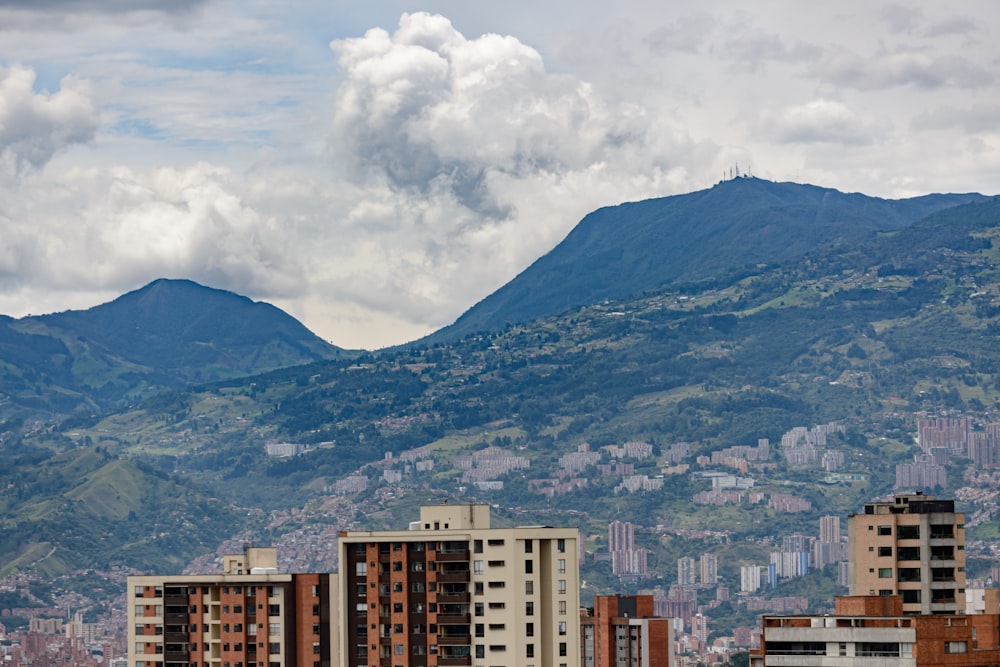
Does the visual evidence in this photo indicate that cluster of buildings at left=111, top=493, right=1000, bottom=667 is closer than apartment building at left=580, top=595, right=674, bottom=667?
Yes

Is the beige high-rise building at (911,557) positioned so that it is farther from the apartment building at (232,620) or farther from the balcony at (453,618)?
the apartment building at (232,620)

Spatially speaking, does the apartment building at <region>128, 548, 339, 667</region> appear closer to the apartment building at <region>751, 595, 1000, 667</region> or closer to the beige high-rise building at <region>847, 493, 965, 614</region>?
the beige high-rise building at <region>847, 493, 965, 614</region>

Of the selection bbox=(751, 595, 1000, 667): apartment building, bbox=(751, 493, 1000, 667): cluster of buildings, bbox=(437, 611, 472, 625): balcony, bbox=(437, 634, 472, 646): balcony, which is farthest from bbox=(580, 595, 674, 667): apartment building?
bbox=(751, 595, 1000, 667): apartment building

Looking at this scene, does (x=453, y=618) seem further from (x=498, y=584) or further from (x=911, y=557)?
(x=911, y=557)

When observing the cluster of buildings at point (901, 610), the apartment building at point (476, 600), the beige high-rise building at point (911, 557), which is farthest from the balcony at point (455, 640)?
the beige high-rise building at point (911, 557)

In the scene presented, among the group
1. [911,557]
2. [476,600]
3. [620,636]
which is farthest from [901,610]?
[620,636]

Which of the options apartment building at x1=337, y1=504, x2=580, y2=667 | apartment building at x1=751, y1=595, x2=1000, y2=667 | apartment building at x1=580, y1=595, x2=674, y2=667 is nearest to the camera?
apartment building at x1=751, y1=595, x2=1000, y2=667

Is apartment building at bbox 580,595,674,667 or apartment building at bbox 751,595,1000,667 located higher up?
apartment building at bbox 751,595,1000,667
